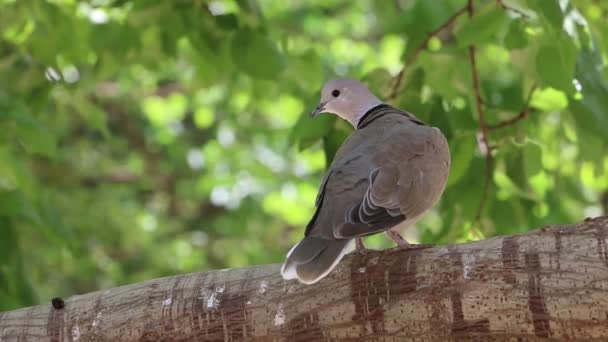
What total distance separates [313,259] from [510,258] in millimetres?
472

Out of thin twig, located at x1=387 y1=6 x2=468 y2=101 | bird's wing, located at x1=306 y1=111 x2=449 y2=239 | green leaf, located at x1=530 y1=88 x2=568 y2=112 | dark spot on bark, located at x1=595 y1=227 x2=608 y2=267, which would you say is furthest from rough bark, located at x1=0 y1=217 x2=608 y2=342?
green leaf, located at x1=530 y1=88 x2=568 y2=112

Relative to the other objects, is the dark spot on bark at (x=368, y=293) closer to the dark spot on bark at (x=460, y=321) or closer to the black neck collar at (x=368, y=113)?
the dark spot on bark at (x=460, y=321)

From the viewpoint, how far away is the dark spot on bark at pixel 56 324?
103 inches

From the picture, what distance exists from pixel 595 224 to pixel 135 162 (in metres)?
6.51

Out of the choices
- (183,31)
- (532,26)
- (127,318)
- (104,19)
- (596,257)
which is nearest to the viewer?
(596,257)

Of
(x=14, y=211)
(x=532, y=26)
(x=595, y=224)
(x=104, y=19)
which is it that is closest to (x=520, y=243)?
(x=595, y=224)

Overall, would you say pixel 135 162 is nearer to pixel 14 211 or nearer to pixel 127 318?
pixel 14 211

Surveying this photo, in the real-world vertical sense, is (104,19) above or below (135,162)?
below

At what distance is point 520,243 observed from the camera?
7.13 feet

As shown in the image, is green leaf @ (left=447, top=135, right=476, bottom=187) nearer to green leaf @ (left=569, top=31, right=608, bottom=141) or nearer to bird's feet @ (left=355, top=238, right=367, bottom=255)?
green leaf @ (left=569, top=31, right=608, bottom=141)

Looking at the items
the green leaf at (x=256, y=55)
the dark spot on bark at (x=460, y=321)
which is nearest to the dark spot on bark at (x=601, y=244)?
the dark spot on bark at (x=460, y=321)

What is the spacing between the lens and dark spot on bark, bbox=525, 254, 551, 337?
207cm

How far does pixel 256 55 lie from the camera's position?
3.90 meters

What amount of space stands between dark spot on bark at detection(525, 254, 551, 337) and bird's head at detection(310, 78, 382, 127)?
1.45 meters
